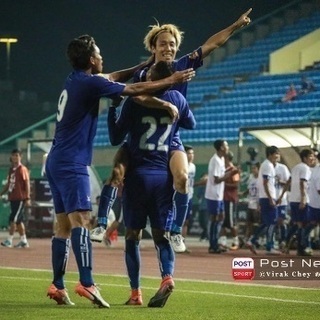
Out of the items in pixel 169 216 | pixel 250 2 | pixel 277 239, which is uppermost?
pixel 250 2

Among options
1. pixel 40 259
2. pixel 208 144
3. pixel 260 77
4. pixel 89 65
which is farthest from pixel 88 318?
pixel 260 77

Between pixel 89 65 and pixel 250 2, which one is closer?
pixel 89 65

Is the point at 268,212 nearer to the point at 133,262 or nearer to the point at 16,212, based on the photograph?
the point at 16,212

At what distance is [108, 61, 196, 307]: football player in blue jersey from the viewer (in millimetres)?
11086

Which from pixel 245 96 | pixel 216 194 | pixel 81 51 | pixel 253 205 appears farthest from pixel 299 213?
pixel 245 96

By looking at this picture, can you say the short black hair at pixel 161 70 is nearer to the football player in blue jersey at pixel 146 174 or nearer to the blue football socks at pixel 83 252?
the football player in blue jersey at pixel 146 174

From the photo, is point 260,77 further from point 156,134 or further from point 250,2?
point 156,134

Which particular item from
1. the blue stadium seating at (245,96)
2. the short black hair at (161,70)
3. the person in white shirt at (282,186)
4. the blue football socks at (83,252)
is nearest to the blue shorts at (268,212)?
the person in white shirt at (282,186)

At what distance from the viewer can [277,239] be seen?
26.3 metres

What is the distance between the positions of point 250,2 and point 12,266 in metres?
25.5

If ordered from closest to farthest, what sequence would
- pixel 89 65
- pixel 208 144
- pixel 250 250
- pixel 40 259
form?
pixel 89 65, pixel 40 259, pixel 250 250, pixel 208 144

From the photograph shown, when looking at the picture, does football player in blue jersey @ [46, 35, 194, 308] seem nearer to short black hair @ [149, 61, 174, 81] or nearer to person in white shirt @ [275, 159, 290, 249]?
short black hair @ [149, 61, 174, 81]
